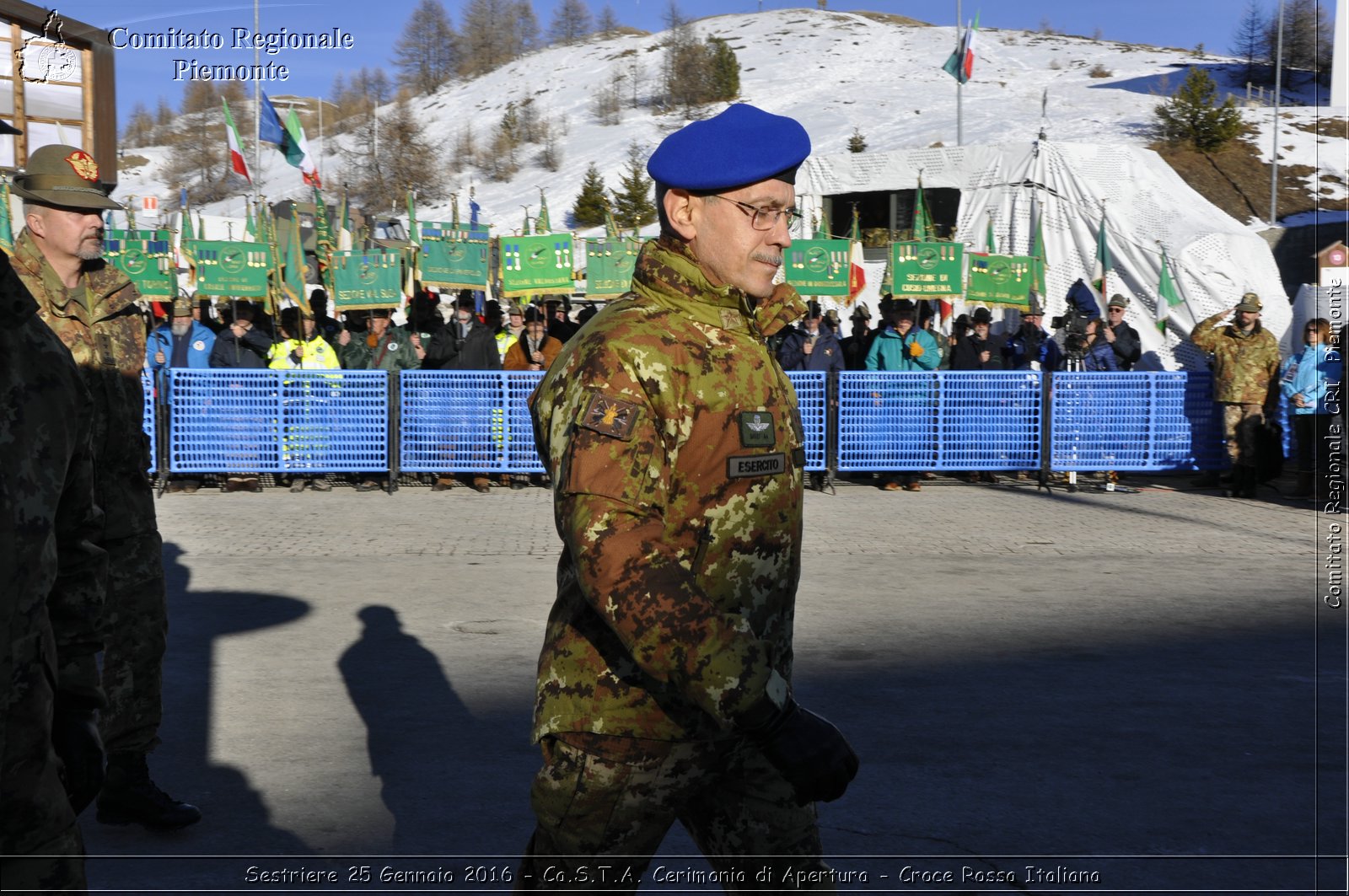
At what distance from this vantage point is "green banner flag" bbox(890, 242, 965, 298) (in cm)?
1594

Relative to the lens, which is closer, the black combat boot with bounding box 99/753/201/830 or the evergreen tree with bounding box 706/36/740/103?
the black combat boot with bounding box 99/753/201/830

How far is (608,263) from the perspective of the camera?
16.0m

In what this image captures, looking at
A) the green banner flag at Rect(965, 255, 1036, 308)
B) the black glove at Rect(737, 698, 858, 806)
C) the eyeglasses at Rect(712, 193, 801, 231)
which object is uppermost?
the green banner flag at Rect(965, 255, 1036, 308)

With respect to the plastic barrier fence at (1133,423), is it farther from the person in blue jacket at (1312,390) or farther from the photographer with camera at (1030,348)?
the photographer with camera at (1030,348)

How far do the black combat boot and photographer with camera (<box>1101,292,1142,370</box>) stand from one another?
12.9 metres

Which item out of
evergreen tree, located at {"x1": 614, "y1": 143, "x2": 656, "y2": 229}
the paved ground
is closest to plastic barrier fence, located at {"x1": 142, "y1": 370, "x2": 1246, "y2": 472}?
the paved ground

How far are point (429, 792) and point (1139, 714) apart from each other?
10.3 ft

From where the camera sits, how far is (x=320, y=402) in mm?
13789

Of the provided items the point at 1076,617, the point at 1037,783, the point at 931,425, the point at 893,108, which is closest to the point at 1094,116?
the point at 893,108

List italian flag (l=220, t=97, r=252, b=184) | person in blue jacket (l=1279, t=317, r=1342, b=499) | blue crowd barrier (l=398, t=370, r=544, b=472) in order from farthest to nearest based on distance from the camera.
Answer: italian flag (l=220, t=97, r=252, b=184)
blue crowd barrier (l=398, t=370, r=544, b=472)
person in blue jacket (l=1279, t=317, r=1342, b=499)

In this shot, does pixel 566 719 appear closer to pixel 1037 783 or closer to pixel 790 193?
pixel 790 193

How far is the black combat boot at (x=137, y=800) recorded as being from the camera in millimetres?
4547

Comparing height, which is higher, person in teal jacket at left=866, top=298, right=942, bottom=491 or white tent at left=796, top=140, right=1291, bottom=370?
white tent at left=796, top=140, right=1291, bottom=370

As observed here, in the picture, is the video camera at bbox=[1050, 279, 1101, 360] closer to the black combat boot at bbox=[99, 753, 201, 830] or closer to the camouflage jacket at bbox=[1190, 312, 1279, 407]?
the camouflage jacket at bbox=[1190, 312, 1279, 407]
